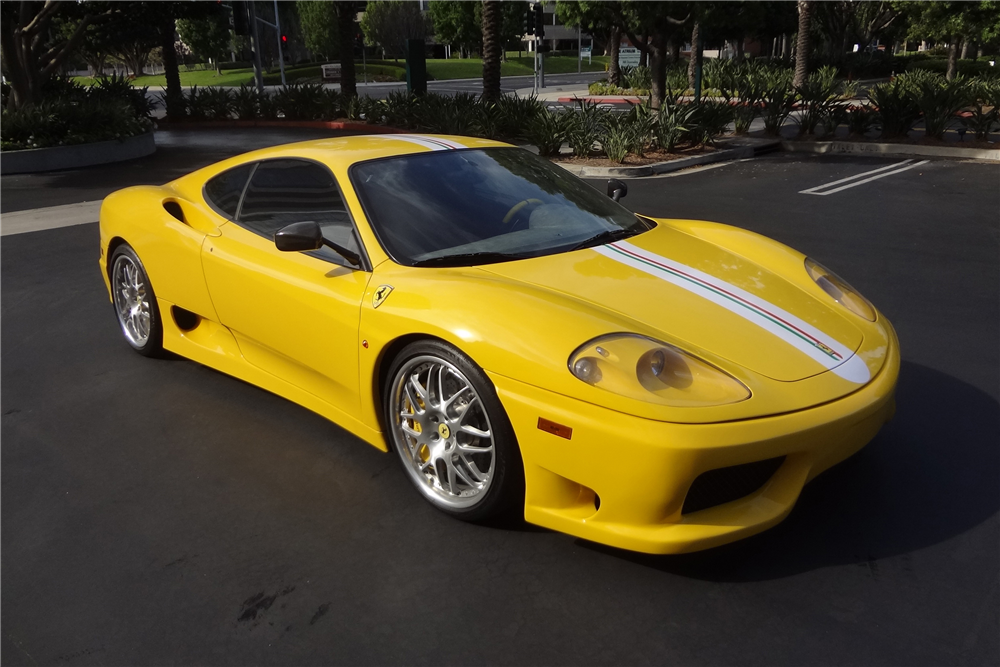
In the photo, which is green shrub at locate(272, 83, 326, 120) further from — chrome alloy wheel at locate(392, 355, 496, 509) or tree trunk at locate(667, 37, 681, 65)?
chrome alloy wheel at locate(392, 355, 496, 509)

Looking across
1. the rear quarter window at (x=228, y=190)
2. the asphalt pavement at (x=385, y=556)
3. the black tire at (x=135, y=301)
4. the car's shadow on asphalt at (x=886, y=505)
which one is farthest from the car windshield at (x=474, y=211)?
the black tire at (x=135, y=301)

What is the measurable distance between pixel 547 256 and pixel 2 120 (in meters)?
15.5

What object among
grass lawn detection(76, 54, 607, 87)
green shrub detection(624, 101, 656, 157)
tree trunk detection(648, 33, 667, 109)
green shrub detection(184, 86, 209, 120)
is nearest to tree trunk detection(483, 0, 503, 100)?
tree trunk detection(648, 33, 667, 109)

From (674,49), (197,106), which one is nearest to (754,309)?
(197,106)

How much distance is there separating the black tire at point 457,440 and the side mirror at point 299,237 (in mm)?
651

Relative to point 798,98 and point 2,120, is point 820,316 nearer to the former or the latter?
point 798,98

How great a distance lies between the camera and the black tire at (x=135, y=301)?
487 centimetres

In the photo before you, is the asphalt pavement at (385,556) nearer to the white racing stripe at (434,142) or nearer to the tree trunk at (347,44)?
the white racing stripe at (434,142)

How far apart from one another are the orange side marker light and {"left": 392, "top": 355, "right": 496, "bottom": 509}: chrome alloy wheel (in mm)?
257

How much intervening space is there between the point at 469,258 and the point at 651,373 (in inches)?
41.2

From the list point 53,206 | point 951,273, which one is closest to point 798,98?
point 951,273

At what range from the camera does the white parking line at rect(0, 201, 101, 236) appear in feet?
31.9

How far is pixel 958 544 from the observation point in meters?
3.03

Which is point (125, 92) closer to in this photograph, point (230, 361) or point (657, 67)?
point (657, 67)
